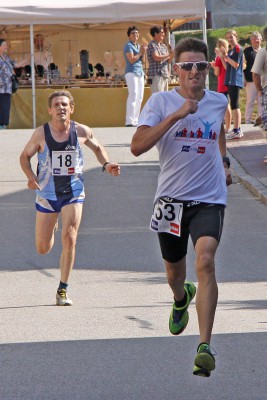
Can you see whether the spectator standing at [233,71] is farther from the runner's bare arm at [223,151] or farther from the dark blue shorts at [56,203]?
the runner's bare arm at [223,151]

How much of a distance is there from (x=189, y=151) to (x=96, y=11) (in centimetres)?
1893

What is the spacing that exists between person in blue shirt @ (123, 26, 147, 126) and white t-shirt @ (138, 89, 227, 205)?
18.7m

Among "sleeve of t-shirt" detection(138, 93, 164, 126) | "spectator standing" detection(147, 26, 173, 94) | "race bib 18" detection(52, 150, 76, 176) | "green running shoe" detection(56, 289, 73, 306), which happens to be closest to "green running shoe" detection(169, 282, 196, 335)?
"sleeve of t-shirt" detection(138, 93, 164, 126)

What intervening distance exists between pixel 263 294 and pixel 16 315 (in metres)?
2.10

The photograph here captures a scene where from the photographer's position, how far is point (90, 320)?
28.6 ft

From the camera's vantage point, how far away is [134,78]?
25.6 metres

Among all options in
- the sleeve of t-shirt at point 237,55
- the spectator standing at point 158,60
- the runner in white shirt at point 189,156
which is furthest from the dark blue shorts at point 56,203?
the spectator standing at point 158,60

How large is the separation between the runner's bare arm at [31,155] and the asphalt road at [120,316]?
3.28 feet

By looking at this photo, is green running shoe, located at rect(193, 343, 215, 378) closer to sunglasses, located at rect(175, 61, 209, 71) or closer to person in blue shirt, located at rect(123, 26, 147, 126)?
sunglasses, located at rect(175, 61, 209, 71)

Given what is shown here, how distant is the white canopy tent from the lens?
25141 mm

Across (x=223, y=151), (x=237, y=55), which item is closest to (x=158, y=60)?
(x=237, y=55)

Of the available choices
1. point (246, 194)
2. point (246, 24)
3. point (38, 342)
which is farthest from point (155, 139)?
point (246, 24)

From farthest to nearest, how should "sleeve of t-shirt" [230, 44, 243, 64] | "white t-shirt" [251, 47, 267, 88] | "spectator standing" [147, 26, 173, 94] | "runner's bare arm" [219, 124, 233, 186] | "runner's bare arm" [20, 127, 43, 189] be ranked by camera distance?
1. "spectator standing" [147, 26, 173, 94]
2. "sleeve of t-shirt" [230, 44, 243, 64]
3. "white t-shirt" [251, 47, 267, 88]
4. "runner's bare arm" [20, 127, 43, 189]
5. "runner's bare arm" [219, 124, 233, 186]

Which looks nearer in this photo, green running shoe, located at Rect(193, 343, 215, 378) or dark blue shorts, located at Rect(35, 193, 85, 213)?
green running shoe, located at Rect(193, 343, 215, 378)
